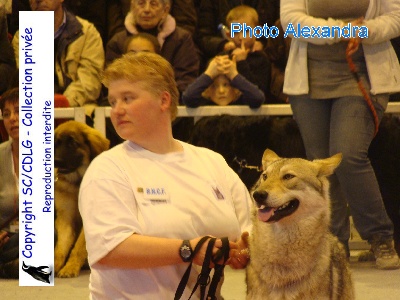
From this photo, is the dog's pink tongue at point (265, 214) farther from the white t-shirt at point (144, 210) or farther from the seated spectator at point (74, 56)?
the seated spectator at point (74, 56)

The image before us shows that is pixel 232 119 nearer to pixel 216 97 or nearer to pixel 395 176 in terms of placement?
pixel 216 97

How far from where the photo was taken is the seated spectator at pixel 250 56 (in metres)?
→ 5.45

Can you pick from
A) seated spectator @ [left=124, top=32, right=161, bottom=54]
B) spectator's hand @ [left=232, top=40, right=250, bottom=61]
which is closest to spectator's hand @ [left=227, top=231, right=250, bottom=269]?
seated spectator @ [left=124, top=32, right=161, bottom=54]

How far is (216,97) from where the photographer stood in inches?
208

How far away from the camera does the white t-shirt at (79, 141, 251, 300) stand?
2424mm

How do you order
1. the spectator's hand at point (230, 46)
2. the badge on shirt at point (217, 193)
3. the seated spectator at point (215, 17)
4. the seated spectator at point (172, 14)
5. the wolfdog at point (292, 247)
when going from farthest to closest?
the seated spectator at point (172, 14), the seated spectator at point (215, 17), the spectator's hand at point (230, 46), the wolfdog at point (292, 247), the badge on shirt at point (217, 193)

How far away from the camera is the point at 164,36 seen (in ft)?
18.1

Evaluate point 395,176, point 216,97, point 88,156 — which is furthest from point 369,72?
point 88,156

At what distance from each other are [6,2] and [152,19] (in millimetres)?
997

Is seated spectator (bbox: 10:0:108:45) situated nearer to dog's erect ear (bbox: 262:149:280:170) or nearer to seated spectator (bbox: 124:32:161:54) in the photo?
seated spectator (bbox: 124:32:161:54)

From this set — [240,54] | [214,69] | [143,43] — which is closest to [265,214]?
[214,69]

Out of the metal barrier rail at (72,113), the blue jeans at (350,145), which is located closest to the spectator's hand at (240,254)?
the blue jeans at (350,145)

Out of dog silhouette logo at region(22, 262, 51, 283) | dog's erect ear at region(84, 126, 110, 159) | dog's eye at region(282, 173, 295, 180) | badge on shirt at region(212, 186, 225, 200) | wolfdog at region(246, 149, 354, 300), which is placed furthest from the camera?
dog's erect ear at region(84, 126, 110, 159)

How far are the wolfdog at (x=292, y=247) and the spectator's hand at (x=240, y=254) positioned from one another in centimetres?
7
